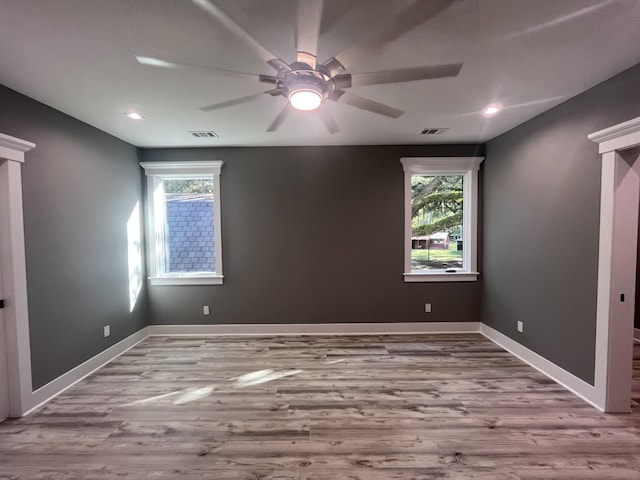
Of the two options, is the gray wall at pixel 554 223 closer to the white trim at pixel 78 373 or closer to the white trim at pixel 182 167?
the white trim at pixel 182 167

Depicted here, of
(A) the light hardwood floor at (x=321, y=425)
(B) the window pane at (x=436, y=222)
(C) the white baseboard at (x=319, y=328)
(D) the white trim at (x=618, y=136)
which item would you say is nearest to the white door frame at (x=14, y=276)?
(A) the light hardwood floor at (x=321, y=425)

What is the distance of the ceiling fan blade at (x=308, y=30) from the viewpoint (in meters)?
1.44

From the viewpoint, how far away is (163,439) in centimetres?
208

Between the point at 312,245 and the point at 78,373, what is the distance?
298 centimetres

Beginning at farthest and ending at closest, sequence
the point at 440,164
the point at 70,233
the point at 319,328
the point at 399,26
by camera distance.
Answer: the point at 319,328
the point at 440,164
the point at 70,233
the point at 399,26

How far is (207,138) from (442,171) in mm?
3270

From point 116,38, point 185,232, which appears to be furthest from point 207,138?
point 116,38

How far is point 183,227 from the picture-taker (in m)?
4.25

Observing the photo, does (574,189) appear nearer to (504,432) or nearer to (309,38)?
(504,432)

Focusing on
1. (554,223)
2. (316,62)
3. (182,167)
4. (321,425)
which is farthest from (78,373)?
(554,223)

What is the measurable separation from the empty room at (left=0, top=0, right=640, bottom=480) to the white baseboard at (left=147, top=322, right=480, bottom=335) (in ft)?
0.11

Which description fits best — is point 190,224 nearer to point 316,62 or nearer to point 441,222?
point 316,62

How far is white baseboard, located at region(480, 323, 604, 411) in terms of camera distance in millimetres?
2475

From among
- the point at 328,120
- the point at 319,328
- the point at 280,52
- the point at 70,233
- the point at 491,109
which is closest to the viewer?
the point at 280,52
